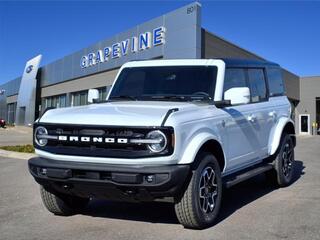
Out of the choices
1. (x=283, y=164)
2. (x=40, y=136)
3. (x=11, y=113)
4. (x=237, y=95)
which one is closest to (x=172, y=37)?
(x=283, y=164)

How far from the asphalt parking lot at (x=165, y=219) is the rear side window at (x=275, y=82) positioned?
173cm

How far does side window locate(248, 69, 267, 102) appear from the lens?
7.23 m

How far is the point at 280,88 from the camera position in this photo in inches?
339

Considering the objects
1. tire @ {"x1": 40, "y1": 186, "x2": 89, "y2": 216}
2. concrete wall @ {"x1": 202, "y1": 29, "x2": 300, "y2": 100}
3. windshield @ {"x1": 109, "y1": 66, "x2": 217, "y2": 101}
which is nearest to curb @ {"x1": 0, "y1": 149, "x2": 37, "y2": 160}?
windshield @ {"x1": 109, "y1": 66, "x2": 217, "y2": 101}

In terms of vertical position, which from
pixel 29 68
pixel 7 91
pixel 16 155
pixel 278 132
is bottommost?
pixel 16 155

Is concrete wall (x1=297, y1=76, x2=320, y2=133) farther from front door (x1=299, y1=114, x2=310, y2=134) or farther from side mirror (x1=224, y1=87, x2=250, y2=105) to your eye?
side mirror (x1=224, y1=87, x2=250, y2=105)

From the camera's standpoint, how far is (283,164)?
794cm

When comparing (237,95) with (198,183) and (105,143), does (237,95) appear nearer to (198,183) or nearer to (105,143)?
(198,183)

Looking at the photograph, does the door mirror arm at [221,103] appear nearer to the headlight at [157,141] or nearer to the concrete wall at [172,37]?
the headlight at [157,141]

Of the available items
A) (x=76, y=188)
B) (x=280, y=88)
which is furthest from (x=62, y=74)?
(x=76, y=188)

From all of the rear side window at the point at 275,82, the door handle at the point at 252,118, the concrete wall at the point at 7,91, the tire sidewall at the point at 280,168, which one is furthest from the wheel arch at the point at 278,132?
the concrete wall at the point at 7,91

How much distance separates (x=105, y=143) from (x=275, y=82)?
454 cm

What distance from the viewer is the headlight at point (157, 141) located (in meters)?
4.65

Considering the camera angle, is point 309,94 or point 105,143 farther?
point 309,94
